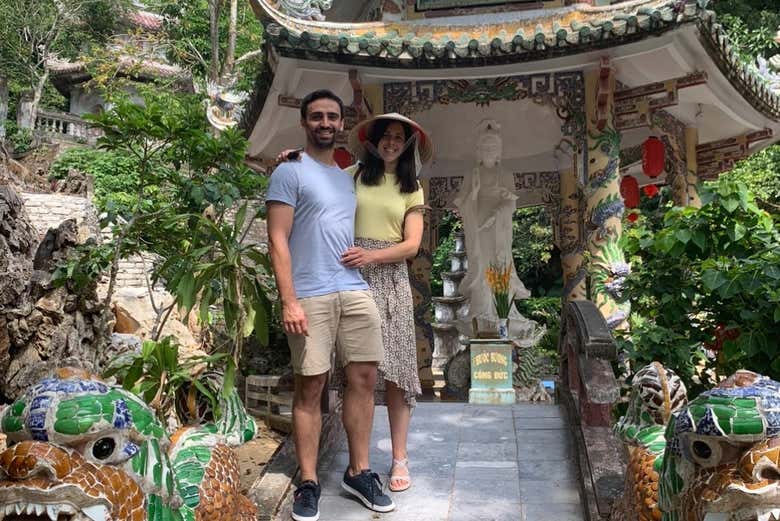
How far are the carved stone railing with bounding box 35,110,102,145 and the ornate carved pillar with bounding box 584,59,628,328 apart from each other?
2097 centimetres

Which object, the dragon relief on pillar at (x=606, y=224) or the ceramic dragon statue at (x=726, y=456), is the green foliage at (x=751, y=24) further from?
the ceramic dragon statue at (x=726, y=456)

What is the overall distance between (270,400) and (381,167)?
5646mm

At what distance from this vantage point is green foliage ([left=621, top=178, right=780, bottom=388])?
3700mm

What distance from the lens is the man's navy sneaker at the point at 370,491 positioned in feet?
10.9

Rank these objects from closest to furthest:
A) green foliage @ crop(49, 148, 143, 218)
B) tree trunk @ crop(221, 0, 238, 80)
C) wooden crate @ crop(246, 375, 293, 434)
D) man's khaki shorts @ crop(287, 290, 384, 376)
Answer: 1. man's khaki shorts @ crop(287, 290, 384, 376)
2. wooden crate @ crop(246, 375, 293, 434)
3. tree trunk @ crop(221, 0, 238, 80)
4. green foliage @ crop(49, 148, 143, 218)

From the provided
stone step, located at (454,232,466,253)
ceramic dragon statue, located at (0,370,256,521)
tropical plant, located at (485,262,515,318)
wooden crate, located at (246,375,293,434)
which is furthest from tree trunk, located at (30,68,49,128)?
ceramic dragon statue, located at (0,370,256,521)

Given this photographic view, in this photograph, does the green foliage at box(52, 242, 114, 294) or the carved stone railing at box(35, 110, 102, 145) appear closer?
the green foliage at box(52, 242, 114, 294)

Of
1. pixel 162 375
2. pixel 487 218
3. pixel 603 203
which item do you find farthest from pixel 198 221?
pixel 603 203

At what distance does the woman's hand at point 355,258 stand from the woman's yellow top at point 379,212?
182 millimetres

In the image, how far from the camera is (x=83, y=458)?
5.96ft

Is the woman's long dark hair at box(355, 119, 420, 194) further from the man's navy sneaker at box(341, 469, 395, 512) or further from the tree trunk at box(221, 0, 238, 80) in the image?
the tree trunk at box(221, 0, 238, 80)

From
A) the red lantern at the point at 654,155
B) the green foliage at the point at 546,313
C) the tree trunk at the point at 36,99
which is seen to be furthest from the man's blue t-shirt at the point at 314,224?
the tree trunk at the point at 36,99

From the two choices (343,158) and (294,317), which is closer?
(294,317)

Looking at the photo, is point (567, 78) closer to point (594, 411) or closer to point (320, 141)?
point (594, 411)
